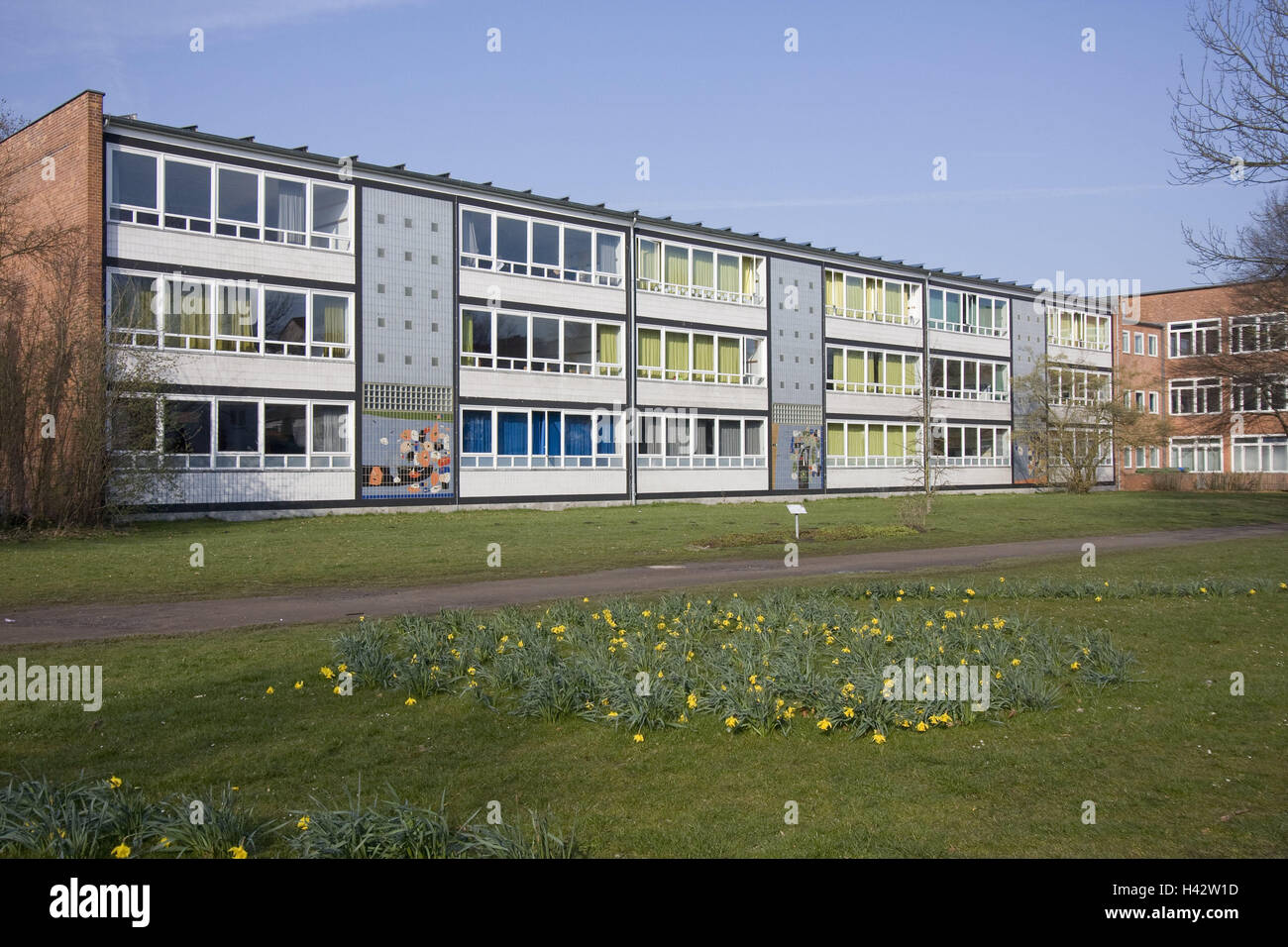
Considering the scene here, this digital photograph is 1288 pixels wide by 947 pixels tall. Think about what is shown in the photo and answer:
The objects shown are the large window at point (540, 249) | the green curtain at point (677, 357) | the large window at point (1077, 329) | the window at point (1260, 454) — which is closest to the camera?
the large window at point (540, 249)

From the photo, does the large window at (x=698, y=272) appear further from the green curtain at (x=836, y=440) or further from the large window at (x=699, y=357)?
the green curtain at (x=836, y=440)

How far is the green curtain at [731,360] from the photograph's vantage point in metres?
47.1

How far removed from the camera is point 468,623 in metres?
11.4

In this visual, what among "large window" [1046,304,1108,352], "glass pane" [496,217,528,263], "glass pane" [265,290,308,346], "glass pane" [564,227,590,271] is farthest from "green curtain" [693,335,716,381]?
"large window" [1046,304,1108,352]

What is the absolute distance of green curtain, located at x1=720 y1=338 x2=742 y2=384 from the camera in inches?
1855

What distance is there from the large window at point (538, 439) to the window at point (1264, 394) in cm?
2319

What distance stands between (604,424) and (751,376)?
373 inches

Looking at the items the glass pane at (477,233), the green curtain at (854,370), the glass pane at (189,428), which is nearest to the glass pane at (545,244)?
the glass pane at (477,233)

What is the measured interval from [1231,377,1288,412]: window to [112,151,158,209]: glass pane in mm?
36637

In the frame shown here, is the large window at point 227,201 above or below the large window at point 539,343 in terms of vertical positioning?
above

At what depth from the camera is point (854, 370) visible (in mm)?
52875

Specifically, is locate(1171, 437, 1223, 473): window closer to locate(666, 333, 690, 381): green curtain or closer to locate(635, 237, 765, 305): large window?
locate(635, 237, 765, 305): large window

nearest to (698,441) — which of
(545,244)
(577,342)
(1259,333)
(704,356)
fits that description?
(704,356)

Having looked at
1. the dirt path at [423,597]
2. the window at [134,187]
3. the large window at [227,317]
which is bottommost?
the dirt path at [423,597]
